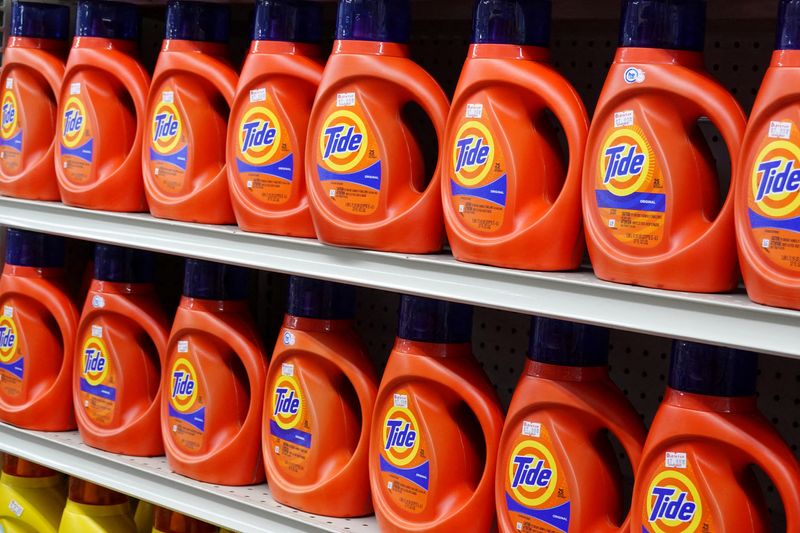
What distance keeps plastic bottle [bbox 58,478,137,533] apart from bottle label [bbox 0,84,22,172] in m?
0.58

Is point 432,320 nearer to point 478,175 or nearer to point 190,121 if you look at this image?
point 478,175

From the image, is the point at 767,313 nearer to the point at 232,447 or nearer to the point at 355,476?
the point at 355,476

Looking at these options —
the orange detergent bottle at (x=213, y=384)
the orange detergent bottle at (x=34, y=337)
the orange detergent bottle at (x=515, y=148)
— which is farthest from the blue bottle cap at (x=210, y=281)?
the orange detergent bottle at (x=515, y=148)

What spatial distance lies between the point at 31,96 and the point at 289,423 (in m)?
0.77

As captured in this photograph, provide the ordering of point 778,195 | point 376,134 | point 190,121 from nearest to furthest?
point 778,195
point 376,134
point 190,121

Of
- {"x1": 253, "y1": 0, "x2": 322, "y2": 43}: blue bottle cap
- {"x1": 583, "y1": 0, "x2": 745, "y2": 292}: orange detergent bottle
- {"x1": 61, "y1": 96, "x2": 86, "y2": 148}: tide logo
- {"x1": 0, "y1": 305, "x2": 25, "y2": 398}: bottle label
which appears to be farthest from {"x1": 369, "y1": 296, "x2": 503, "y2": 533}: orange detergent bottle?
{"x1": 0, "y1": 305, "x2": 25, "y2": 398}: bottle label

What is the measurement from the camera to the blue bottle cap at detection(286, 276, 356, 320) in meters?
1.72

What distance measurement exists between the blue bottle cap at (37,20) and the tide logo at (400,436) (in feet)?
3.12

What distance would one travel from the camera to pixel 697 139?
51.9 inches

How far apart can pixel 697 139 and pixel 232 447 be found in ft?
2.92

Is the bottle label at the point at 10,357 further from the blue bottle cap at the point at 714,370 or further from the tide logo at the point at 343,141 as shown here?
the blue bottle cap at the point at 714,370

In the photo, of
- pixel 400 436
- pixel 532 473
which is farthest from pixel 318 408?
pixel 532 473

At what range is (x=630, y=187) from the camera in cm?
131

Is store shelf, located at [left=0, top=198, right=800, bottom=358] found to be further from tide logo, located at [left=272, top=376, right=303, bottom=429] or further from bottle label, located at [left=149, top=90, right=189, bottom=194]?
tide logo, located at [left=272, top=376, right=303, bottom=429]
